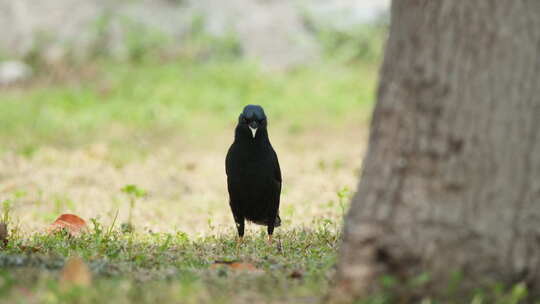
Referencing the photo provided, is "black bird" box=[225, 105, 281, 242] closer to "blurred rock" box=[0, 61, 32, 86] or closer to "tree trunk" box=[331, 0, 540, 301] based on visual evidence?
"tree trunk" box=[331, 0, 540, 301]

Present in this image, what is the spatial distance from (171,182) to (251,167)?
11.3 ft

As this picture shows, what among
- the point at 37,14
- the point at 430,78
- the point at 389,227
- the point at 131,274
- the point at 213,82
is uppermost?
the point at 37,14

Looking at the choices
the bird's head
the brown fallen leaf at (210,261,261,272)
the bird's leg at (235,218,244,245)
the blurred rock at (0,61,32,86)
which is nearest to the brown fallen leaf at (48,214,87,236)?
the bird's leg at (235,218,244,245)

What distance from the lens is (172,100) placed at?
44.6 ft

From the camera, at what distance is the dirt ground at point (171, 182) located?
6.97 metres

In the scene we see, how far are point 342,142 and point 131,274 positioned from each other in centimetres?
801

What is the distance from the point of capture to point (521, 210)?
304 cm

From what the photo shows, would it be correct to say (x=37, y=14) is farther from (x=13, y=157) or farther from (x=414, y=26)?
(x=414, y=26)

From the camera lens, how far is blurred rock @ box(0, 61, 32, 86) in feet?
48.4

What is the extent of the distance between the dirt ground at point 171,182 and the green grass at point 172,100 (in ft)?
2.93

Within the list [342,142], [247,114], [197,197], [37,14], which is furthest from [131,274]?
[37,14]

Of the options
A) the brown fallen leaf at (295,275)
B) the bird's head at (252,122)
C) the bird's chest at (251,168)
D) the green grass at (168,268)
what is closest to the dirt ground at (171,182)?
the bird's chest at (251,168)

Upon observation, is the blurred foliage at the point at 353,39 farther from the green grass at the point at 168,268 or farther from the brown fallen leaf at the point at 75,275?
the brown fallen leaf at the point at 75,275

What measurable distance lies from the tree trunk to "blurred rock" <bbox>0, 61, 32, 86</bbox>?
1302 centimetres
